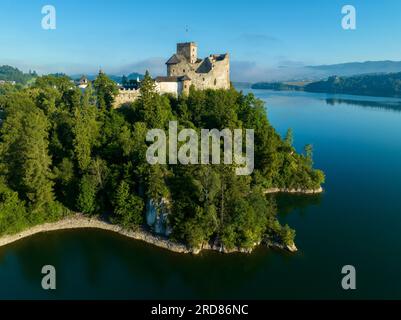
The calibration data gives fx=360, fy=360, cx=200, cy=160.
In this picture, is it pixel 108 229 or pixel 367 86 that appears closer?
pixel 108 229

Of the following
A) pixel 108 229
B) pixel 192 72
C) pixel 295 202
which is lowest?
pixel 108 229

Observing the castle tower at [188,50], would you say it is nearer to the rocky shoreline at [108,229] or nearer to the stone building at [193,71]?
the stone building at [193,71]

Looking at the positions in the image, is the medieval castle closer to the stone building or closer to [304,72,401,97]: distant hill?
the stone building

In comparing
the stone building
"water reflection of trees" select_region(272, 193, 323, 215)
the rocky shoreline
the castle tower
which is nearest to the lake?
"water reflection of trees" select_region(272, 193, 323, 215)

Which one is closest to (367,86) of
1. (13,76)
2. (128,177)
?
(13,76)

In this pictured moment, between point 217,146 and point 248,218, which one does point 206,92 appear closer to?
point 217,146

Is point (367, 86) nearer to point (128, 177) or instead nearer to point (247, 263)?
point (128, 177)

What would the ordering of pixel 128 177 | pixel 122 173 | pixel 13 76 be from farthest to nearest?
pixel 13 76 → pixel 122 173 → pixel 128 177
